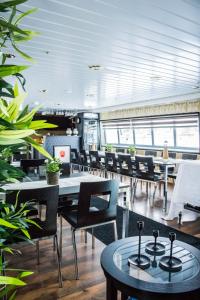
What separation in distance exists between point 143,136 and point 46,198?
704 centimetres

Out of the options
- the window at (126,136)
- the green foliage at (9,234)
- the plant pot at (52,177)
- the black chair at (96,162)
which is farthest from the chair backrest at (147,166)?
the window at (126,136)

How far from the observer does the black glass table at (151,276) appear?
110 cm

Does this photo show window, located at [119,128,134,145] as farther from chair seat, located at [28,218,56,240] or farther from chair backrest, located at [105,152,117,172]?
chair seat, located at [28,218,56,240]

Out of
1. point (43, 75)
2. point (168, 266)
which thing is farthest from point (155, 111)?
point (168, 266)

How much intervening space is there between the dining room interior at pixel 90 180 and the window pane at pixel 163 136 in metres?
2.44

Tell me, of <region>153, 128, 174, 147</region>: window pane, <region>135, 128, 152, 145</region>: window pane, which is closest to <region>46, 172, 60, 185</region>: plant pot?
<region>153, 128, 174, 147</region>: window pane

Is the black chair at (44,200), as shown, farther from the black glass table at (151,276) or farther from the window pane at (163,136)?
the window pane at (163,136)

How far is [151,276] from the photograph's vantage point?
1.26 m

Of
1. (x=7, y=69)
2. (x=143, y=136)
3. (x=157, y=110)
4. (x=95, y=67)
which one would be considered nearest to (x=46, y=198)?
(x=7, y=69)

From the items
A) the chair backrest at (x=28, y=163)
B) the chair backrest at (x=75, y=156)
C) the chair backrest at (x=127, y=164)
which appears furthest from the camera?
the chair backrest at (x=75, y=156)

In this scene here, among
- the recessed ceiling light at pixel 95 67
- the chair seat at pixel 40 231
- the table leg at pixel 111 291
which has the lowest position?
the table leg at pixel 111 291

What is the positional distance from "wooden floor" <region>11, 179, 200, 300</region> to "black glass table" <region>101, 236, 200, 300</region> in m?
0.54

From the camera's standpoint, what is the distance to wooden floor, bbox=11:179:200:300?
1.94m

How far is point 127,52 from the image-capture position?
2.91 meters
